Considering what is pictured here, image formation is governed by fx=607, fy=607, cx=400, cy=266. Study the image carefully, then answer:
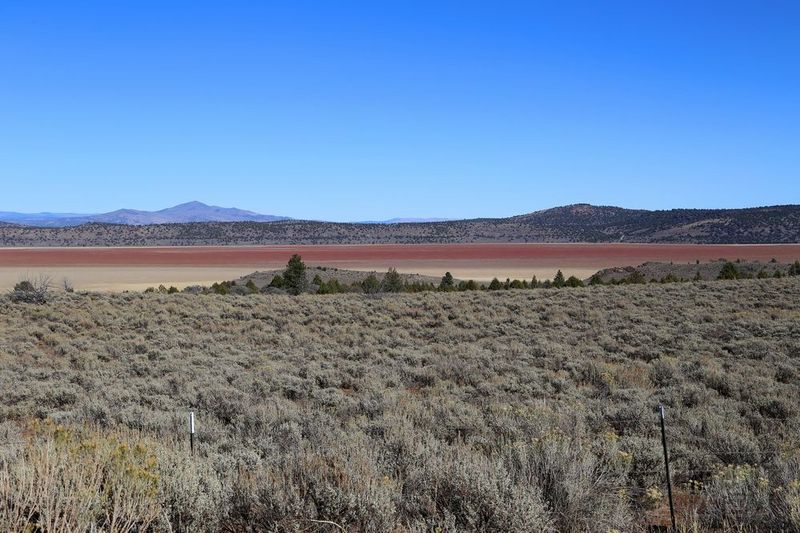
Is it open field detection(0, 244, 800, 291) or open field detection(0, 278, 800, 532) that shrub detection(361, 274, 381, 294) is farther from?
open field detection(0, 244, 800, 291)

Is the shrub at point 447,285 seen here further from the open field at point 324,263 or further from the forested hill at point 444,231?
the forested hill at point 444,231

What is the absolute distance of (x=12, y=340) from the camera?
1681 centimetres

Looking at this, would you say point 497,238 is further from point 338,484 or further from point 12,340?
point 338,484

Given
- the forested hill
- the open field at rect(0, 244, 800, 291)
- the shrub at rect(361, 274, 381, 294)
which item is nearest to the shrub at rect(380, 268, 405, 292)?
the shrub at rect(361, 274, 381, 294)

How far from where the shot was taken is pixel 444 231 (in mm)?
165000

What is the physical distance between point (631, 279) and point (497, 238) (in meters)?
119

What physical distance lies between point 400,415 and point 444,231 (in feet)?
517

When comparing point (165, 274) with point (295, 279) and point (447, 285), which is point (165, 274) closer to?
point (295, 279)

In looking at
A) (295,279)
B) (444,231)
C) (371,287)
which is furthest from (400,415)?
(444,231)

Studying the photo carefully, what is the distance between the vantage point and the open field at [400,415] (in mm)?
4324

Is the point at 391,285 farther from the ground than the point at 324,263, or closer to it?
farther from the ground

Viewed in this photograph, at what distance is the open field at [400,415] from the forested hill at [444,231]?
416 feet

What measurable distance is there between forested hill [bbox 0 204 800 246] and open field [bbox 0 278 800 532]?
126789 mm

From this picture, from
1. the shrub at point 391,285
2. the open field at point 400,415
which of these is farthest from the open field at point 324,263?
the open field at point 400,415
